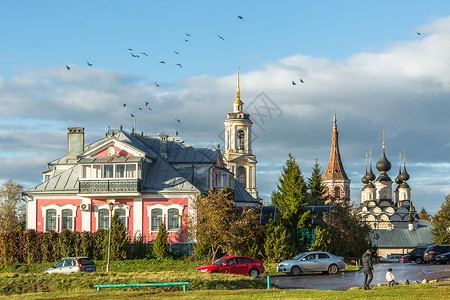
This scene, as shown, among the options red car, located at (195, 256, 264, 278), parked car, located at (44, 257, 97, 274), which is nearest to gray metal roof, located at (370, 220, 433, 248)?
red car, located at (195, 256, 264, 278)

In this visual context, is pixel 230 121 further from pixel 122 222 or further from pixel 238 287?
pixel 238 287

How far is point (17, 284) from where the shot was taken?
2984cm

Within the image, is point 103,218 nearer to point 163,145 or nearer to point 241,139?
point 163,145

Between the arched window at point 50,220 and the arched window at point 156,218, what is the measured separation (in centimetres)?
755

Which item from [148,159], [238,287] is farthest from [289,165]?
[238,287]

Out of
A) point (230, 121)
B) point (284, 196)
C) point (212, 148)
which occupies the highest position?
point (230, 121)

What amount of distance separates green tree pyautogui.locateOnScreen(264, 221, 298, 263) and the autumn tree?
70 centimetres

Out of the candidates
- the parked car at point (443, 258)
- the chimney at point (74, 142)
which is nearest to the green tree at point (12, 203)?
the chimney at point (74, 142)

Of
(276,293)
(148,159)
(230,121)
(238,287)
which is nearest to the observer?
(276,293)

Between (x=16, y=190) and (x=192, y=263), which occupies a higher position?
(x=16, y=190)

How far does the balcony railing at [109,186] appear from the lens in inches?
1943

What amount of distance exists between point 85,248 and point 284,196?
15.5 m

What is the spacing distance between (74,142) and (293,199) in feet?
64.7

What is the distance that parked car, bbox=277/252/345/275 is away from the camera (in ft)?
126
